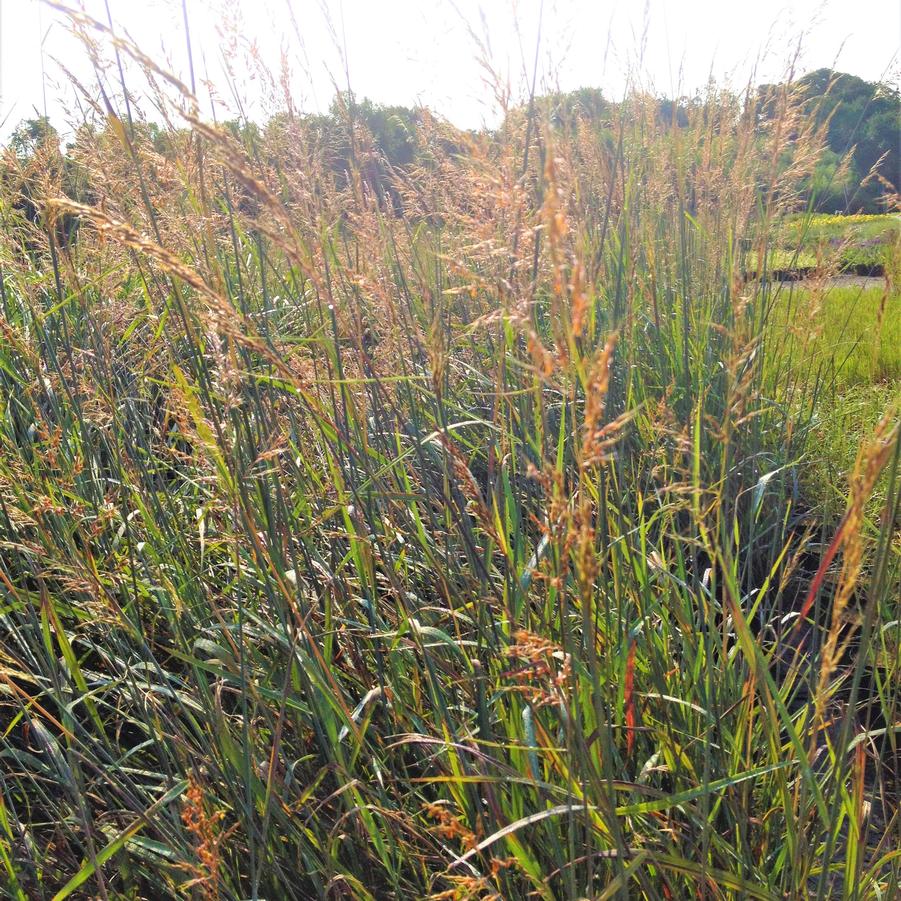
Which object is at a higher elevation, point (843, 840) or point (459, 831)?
point (459, 831)

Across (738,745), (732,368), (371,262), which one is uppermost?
(371,262)

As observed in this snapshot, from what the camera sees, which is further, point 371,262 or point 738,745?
point 371,262

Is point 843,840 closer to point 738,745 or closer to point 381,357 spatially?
point 738,745

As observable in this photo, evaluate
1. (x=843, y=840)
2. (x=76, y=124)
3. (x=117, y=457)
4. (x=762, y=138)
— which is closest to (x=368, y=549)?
(x=117, y=457)

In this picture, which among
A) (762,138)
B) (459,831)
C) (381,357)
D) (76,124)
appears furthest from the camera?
(762,138)

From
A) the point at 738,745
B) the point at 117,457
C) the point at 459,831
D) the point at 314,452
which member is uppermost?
the point at 117,457

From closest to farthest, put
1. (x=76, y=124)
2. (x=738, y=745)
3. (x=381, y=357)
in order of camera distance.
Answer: (x=738, y=745) < (x=76, y=124) < (x=381, y=357)

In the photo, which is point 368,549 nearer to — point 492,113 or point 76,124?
point 492,113

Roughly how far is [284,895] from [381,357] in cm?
111

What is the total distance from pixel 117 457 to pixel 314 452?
0.59 meters

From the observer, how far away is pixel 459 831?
2.67 ft

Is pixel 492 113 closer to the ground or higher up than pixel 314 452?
higher up

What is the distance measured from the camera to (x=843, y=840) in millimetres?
1188

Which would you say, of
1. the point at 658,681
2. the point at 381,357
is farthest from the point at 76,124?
the point at 658,681
